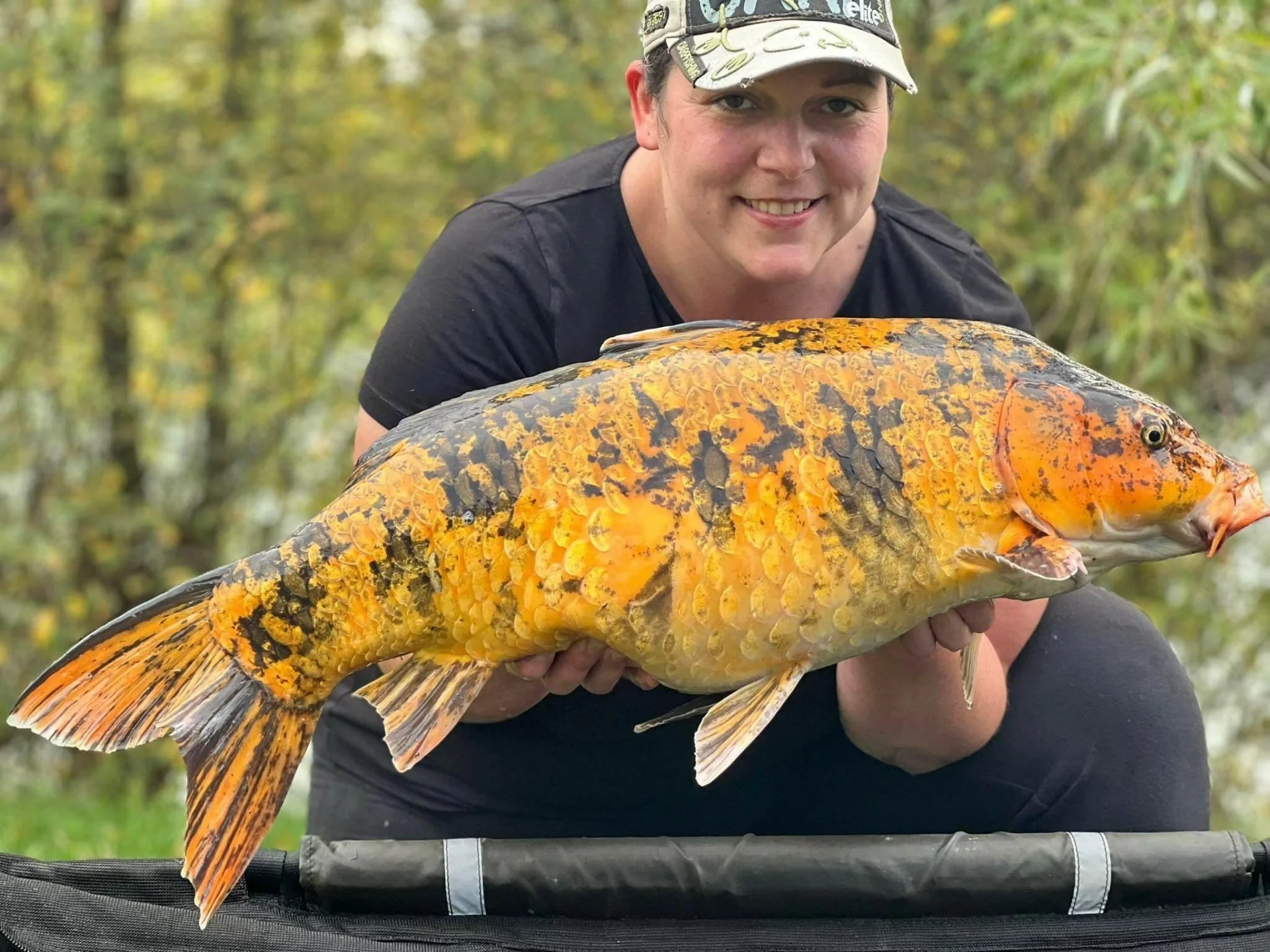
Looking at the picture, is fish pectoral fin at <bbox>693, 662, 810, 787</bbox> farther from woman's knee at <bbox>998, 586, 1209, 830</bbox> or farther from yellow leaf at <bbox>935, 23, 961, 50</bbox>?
yellow leaf at <bbox>935, 23, 961, 50</bbox>

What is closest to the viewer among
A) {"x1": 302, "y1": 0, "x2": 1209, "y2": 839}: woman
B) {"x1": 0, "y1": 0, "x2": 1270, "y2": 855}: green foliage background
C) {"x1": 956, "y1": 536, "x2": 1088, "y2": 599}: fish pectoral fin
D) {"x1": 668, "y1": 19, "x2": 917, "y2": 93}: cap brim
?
{"x1": 956, "y1": 536, "x2": 1088, "y2": 599}: fish pectoral fin

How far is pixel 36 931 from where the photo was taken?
4.49 ft

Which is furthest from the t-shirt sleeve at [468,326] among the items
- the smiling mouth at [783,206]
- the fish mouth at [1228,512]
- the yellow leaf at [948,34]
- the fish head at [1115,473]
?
the yellow leaf at [948,34]

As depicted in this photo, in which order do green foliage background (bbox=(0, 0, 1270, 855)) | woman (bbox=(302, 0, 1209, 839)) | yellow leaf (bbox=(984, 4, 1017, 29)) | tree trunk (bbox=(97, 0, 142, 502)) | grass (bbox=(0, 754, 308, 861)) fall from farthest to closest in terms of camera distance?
tree trunk (bbox=(97, 0, 142, 502)) < green foliage background (bbox=(0, 0, 1270, 855)) < yellow leaf (bbox=(984, 4, 1017, 29)) < grass (bbox=(0, 754, 308, 861)) < woman (bbox=(302, 0, 1209, 839))

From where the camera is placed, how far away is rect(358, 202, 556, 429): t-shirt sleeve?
1.76 m

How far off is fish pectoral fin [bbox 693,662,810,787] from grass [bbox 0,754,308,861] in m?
0.64

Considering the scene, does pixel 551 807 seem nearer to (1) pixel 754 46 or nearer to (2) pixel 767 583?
(2) pixel 767 583

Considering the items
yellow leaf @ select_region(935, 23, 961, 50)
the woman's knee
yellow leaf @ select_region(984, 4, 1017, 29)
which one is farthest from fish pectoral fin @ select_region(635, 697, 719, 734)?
yellow leaf @ select_region(935, 23, 961, 50)

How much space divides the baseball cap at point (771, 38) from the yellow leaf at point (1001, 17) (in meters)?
1.10

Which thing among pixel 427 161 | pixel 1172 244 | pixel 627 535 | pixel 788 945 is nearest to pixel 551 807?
pixel 788 945

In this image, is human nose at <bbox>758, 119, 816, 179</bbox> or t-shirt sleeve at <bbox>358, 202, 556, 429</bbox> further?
t-shirt sleeve at <bbox>358, 202, 556, 429</bbox>

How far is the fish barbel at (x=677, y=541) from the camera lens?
133 cm

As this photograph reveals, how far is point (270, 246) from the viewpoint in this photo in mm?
3707

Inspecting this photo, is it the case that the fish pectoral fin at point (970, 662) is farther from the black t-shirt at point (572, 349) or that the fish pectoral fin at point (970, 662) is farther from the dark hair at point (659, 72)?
the dark hair at point (659, 72)
